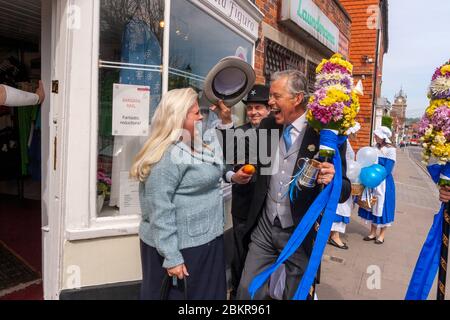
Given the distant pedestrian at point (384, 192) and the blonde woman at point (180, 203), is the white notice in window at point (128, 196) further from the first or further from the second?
the distant pedestrian at point (384, 192)

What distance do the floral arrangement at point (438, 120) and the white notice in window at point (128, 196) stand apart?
7.36 ft

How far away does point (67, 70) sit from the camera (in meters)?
2.61

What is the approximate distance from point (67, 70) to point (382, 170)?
4269mm

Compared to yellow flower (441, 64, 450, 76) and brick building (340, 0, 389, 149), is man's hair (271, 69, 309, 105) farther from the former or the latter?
brick building (340, 0, 389, 149)

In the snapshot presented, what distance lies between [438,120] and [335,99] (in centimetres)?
68

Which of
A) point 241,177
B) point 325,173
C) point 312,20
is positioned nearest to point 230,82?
point 241,177

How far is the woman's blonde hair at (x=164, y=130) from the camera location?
2086 millimetres

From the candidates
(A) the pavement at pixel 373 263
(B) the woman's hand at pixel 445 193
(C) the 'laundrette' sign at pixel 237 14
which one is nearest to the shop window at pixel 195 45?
(C) the 'laundrette' sign at pixel 237 14

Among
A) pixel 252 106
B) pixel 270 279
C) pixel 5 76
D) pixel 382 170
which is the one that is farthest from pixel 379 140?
pixel 5 76

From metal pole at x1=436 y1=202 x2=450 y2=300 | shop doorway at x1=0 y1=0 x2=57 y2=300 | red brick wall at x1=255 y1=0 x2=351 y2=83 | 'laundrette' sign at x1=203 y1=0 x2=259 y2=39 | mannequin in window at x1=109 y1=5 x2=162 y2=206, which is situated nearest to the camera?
metal pole at x1=436 y1=202 x2=450 y2=300

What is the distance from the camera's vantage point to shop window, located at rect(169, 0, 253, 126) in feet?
10.8

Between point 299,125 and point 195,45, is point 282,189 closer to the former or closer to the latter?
point 299,125

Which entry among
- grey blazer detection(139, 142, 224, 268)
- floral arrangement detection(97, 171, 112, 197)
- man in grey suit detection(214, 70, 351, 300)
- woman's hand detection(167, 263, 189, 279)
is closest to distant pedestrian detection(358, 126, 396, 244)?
man in grey suit detection(214, 70, 351, 300)
